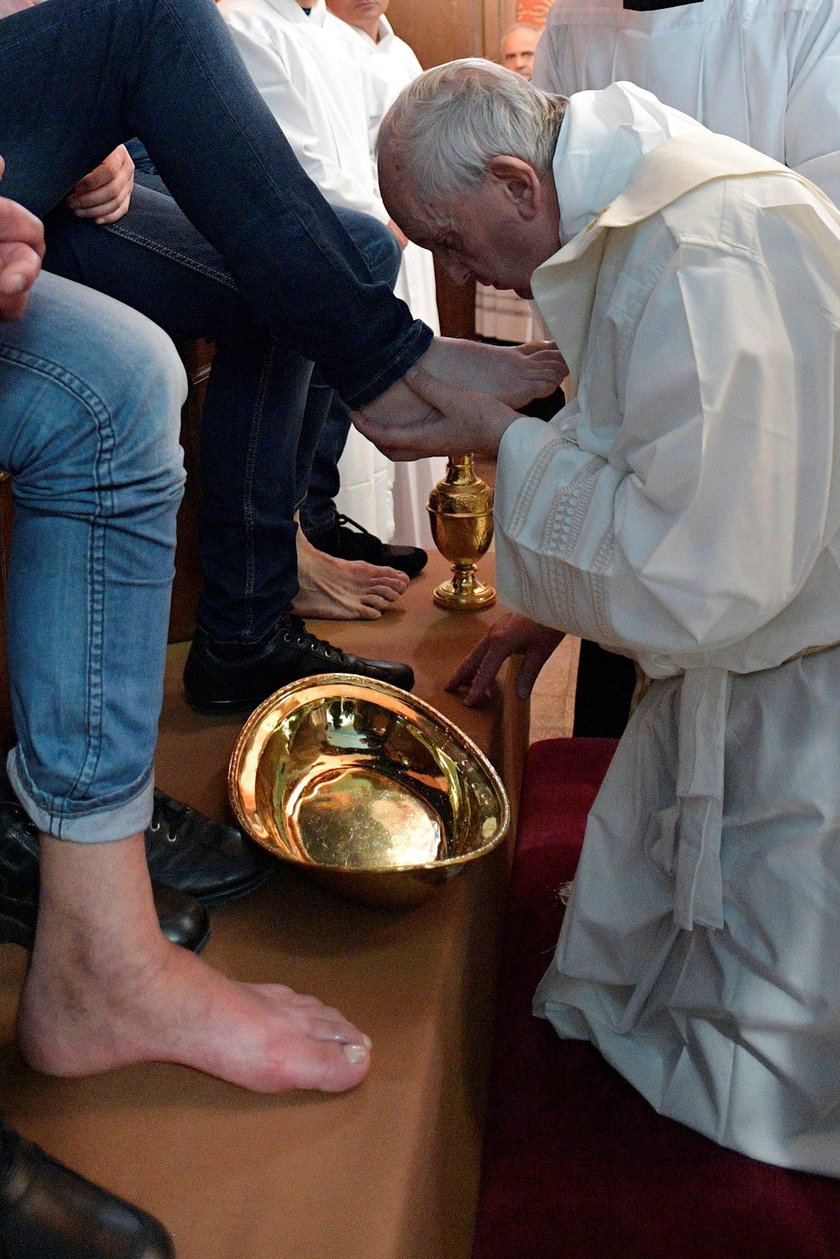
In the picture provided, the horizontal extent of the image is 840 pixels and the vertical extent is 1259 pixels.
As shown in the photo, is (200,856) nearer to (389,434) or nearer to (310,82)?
(389,434)

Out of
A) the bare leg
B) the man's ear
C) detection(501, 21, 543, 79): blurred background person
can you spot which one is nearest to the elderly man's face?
the man's ear

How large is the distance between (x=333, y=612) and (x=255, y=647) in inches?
21.6

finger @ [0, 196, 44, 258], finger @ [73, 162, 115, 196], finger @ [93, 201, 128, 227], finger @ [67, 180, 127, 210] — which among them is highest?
finger @ [0, 196, 44, 258]

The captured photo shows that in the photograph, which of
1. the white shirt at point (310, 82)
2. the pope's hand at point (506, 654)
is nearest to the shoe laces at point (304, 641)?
the pope's hand at point (506, 654)

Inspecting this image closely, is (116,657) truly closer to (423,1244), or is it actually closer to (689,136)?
(423,1244)

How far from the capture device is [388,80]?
4.28m

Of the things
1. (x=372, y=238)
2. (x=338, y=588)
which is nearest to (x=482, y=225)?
(x=372, y=238)

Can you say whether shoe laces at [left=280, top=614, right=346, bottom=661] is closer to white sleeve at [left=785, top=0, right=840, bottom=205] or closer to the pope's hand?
the pope's hand

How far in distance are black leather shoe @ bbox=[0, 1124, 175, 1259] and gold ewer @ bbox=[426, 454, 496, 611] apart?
1.58 meters

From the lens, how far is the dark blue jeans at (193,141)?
50.5 inches

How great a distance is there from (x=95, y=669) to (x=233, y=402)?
85cm

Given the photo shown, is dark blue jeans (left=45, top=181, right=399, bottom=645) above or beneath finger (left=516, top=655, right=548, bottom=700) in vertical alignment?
above

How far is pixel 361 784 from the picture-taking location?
5.55 feet

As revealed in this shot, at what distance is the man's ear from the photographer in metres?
1.42
